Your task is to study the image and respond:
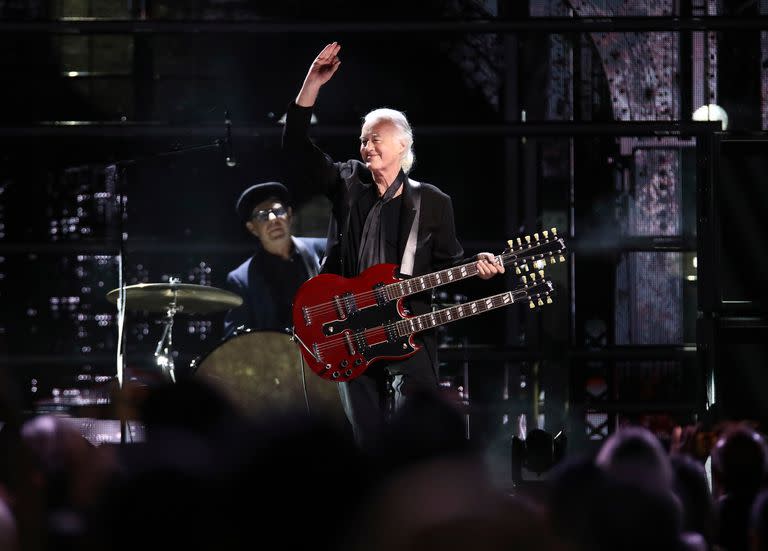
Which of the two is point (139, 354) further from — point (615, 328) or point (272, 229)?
point (615, 328)

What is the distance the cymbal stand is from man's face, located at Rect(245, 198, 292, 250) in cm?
76

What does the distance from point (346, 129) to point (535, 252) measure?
2.00m

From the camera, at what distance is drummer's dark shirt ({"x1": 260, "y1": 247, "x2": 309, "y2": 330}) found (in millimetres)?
7379

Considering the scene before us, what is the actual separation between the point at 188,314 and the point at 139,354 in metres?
0.41

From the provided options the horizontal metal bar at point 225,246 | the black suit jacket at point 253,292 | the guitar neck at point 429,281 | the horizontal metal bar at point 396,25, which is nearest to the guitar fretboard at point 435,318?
the guitar neck at point 429,281

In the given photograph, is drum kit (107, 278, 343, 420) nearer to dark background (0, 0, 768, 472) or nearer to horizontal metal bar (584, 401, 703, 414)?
dark background (0, 0, 768, 472)

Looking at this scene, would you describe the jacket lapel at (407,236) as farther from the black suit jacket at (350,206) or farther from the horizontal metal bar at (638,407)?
the horizontal metal bar at (638,407)

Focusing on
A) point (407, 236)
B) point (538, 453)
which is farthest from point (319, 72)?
point (538, 453)

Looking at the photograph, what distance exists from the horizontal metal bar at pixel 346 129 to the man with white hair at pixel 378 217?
163cm

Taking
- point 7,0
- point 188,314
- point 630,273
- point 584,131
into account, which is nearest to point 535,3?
point 584,131

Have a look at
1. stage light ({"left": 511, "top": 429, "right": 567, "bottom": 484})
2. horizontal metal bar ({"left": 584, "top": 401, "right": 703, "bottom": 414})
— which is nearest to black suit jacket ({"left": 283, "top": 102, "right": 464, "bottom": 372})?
stage light ({"left": 511, "top": 429, "right": 567, "bottom": 484})

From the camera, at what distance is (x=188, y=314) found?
24.3ft

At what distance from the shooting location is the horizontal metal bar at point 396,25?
7.20 m

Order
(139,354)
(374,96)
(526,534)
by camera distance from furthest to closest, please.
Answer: (374,96)
(139,354)
(526,534)
